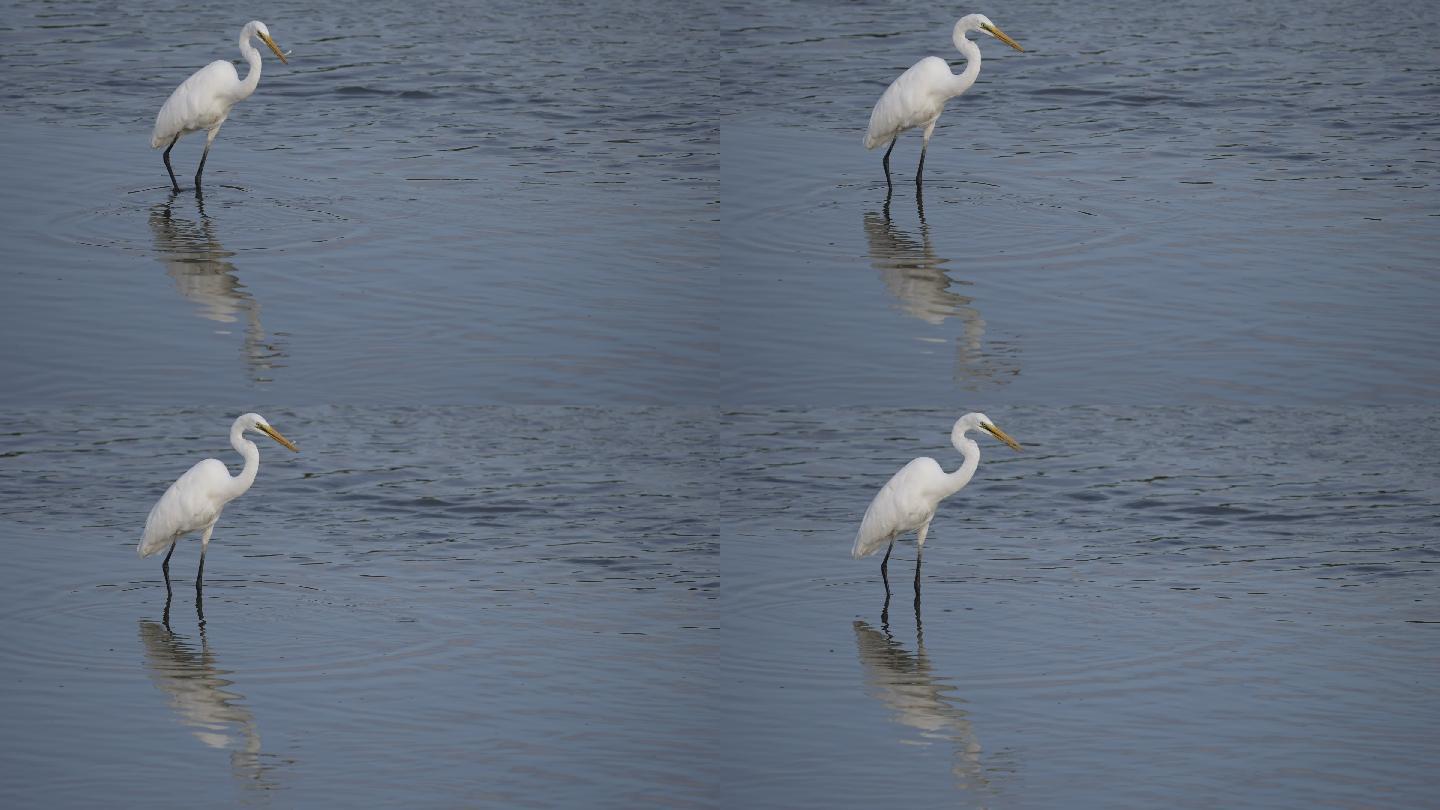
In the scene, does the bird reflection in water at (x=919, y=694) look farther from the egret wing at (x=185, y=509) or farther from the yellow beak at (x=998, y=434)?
the egret wing at (x=185, y=509)

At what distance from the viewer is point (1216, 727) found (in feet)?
23.1

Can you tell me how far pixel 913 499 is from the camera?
348 inches

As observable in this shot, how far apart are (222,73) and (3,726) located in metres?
6.23

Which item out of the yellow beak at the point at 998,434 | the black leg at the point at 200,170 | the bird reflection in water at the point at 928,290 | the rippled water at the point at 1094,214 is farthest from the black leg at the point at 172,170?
the yellow beak at the point at 998,434

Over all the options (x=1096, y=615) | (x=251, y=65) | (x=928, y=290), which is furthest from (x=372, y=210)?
(x=1096, y=615)

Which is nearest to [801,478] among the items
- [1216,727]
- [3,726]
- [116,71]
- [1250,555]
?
[1250,555]

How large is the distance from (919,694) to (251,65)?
7182 mm

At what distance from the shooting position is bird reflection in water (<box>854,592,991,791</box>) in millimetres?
6797

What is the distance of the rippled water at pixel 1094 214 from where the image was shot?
913 cm

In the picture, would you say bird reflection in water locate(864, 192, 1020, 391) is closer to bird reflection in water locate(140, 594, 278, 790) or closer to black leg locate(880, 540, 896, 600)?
black leg locate(880, 540, 896, 600)

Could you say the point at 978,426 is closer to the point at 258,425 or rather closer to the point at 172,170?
the point at 258,425

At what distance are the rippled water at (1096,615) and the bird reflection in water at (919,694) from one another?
0.04 feet

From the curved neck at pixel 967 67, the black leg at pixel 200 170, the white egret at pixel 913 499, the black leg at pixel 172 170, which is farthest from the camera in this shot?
the curved neck at pixel 967 67

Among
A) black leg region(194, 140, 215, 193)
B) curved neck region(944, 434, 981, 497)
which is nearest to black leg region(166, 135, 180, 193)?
black leg region(194, 140, 215, 193)
